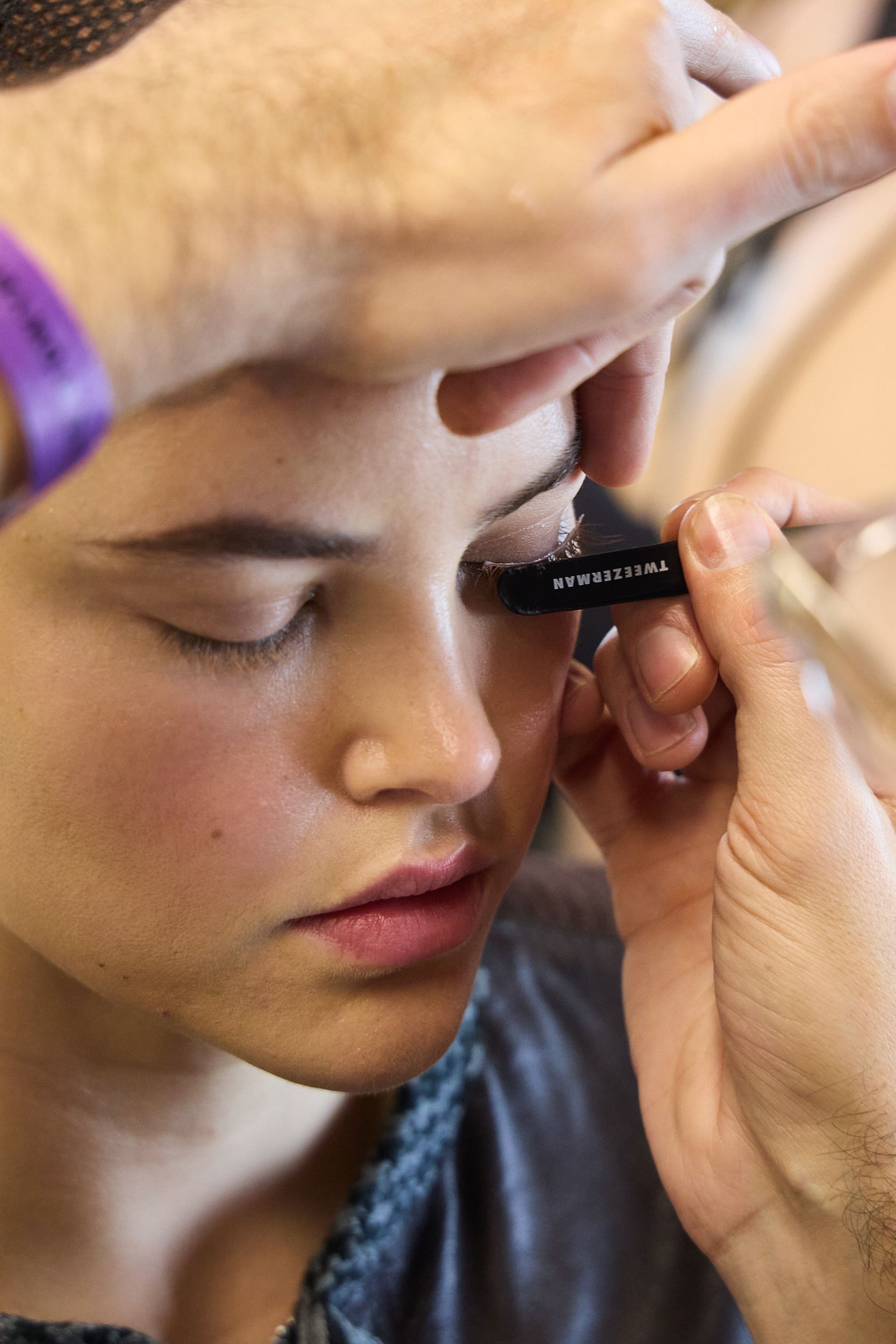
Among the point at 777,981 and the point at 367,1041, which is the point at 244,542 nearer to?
the point at 367,1041

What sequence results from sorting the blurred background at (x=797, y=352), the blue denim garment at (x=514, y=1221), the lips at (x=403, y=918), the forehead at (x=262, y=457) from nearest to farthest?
the forehead at (x=262, y=457) → the lips at (x=403, y=918) → the blue denim garment at (x=514, y=1221) → the blurred background at (x=797, y=352)

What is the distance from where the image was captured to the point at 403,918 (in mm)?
758

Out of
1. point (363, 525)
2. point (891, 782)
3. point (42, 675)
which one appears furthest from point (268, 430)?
point (891, 782)

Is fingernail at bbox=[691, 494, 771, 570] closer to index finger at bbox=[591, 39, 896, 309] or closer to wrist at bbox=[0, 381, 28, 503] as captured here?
index finger at bbox=[591, 39, 896, 309]

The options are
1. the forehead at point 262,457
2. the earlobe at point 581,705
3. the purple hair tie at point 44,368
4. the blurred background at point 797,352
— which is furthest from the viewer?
the blurred background at point 797,352

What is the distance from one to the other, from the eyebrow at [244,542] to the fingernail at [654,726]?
1.16 ft

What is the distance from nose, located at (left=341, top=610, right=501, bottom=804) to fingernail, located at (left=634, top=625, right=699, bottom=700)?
0.66ft

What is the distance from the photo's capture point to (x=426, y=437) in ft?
2.14

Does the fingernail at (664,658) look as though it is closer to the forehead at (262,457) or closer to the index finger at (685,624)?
the index finger at (685,624)

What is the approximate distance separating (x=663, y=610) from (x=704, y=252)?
0.37 metres

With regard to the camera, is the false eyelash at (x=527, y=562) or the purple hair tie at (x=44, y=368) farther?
the false eyelash at (x=527, y=562)

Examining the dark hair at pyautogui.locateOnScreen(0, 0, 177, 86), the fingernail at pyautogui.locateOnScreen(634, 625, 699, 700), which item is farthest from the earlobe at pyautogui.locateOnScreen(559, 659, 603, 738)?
the dark hair at pyautogui.locateOnScreen(0, 0, 177, 86)

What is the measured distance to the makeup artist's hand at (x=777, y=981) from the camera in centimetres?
76

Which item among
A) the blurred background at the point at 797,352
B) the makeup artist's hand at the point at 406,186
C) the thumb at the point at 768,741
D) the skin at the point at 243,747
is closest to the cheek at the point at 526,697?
the skin at the point at 243,747
